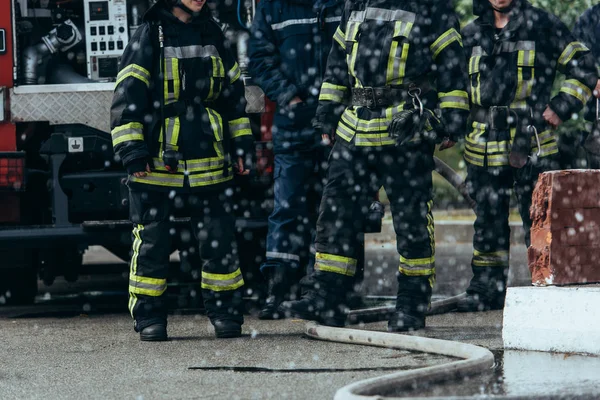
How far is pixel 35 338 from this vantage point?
6582mm

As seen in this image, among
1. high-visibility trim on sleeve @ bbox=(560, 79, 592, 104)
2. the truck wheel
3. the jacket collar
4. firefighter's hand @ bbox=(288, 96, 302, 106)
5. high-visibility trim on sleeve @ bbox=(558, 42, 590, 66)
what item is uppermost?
the jacket collar

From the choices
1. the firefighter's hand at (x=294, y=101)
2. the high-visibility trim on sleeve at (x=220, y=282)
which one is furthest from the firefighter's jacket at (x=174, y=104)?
the firefighter's hand at (x=294, y=101)

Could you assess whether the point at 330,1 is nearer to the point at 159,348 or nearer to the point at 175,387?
the point at 159,348

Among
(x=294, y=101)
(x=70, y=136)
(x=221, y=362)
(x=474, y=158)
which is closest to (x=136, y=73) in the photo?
(x=294, y=101)

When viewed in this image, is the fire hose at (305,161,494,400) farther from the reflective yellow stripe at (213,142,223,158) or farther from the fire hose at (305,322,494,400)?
the reflective yellow stripe at (213,142,223,158)

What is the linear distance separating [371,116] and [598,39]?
8.36 ft

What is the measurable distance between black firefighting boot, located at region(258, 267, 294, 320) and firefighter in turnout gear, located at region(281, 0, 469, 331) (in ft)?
2.06


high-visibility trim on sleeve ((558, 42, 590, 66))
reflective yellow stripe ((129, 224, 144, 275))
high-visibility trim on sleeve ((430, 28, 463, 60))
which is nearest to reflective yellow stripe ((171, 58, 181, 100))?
reflective yellow stripe ((129, 224, 144, 275))

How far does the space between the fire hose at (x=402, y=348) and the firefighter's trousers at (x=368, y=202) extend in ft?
1.22

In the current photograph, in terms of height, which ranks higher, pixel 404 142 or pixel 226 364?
pixel 404 142

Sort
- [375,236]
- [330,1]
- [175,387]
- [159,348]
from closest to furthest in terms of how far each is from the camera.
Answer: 1. [175,387]
2. [159,348]
3. [330,1]
4. [375,236]

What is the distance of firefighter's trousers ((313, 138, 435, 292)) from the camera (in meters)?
6.45

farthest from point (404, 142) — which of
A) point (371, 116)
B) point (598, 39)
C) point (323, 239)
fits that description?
point (598, 39)

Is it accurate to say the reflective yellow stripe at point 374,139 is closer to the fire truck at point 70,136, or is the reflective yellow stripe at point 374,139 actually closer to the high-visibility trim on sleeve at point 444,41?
the high-visibility trim on sleeve at point 444,41
